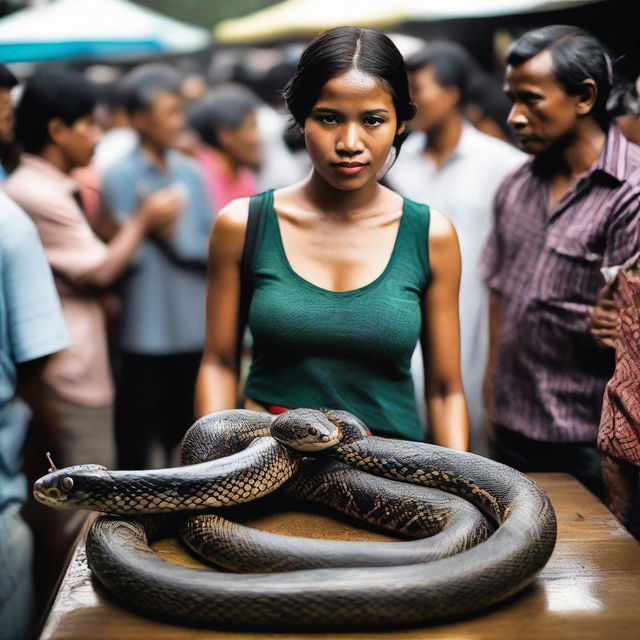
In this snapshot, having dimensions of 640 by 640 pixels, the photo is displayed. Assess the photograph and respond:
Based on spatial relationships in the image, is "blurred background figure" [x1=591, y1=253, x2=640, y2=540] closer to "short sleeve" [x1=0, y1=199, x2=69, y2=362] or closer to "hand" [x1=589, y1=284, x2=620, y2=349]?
"hand" [x1=589, y1=284, x2=620, y2=349]

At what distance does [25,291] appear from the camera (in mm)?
3074

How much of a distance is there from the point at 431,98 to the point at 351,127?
10.7 feet

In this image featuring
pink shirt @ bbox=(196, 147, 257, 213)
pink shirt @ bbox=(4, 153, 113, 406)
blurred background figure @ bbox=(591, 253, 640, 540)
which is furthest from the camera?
pink shirt @ bbox=(196, 147, 257, 213)

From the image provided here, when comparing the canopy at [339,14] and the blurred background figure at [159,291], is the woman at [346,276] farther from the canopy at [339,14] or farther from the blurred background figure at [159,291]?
the canopy at [339,14]

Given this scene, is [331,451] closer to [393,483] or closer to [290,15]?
[393,483]

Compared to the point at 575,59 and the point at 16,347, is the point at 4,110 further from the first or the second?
the point at 575,59

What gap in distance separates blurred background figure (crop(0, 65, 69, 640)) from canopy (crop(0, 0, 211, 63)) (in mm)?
5244

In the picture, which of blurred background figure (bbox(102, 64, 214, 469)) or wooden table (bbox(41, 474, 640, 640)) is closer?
wooden table (bbox(41, 474, 640, 640))

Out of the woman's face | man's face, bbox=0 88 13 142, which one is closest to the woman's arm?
the woman's face

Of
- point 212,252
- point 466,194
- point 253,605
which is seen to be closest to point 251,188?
point 466,194

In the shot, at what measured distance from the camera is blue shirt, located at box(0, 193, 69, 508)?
304 centimetres

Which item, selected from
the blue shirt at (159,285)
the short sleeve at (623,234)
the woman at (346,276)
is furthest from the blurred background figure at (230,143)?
the woman at (346,276)

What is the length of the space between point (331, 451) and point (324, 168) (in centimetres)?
79

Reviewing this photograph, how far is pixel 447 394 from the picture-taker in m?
2.85
